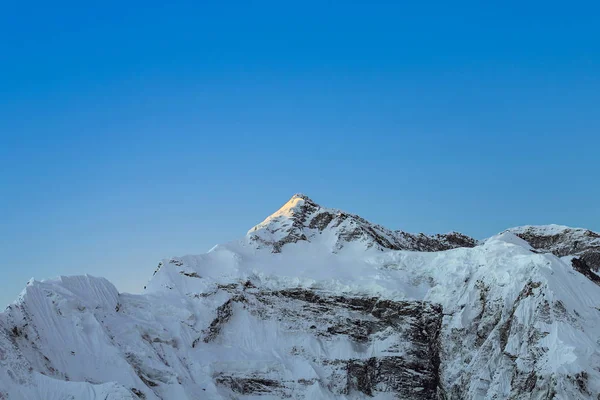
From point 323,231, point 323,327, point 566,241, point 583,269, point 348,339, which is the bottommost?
point 348,339

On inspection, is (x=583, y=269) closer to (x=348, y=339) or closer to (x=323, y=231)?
(x=348, y=339)

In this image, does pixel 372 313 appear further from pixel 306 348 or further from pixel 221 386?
pixel 221 386

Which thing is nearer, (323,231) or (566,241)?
(323,231)

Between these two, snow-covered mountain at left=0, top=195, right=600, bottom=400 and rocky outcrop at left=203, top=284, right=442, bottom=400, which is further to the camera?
rocky outcrop at left=203, top=284, right=442, bottom=400

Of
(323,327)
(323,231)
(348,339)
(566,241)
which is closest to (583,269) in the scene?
(566,241)

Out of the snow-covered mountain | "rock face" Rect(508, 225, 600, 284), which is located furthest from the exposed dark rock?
"rock face" Rect(508, 225, 600, 284)

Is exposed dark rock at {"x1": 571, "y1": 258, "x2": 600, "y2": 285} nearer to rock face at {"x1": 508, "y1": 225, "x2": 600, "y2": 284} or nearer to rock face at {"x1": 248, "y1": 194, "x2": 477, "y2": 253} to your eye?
rock face at {"x1": 508, "y1": 225, "x2": 600, "y2": 284}
